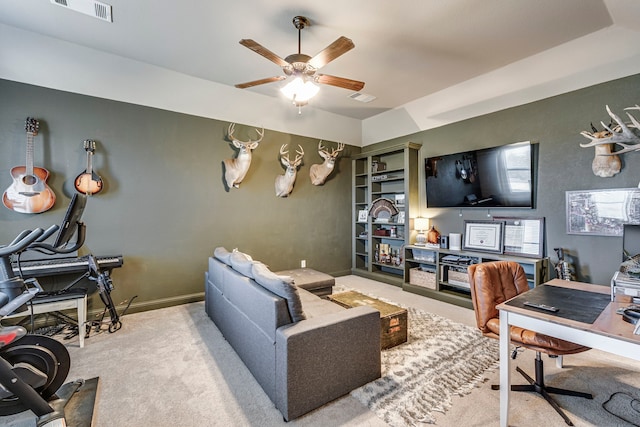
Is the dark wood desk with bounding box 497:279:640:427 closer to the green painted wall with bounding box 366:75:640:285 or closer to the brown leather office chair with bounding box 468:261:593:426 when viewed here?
the brown leather office chair with bounding box 468:261:593:426

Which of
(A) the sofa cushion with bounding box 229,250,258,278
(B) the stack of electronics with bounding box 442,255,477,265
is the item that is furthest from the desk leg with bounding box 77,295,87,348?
(B) the stack of electronics with bounding box 442,255,477,265

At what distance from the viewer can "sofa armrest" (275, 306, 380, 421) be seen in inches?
70.1

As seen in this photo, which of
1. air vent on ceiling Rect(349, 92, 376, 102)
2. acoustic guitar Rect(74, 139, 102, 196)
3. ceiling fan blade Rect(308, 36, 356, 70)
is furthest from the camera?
air vent on ceiling Rect(349, 92, 376, 102)

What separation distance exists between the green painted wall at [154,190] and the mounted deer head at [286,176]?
11cm

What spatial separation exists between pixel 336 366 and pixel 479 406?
1024 mm

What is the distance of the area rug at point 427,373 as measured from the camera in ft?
6.22

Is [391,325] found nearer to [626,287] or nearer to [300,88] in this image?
[626,287]

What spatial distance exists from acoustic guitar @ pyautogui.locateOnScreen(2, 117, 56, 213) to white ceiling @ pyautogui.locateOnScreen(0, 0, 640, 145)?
1211mm

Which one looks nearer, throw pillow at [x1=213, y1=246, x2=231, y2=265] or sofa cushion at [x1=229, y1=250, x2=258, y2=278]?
sofa cushion at [x1=229, y1=250, x2=258, y2=278]

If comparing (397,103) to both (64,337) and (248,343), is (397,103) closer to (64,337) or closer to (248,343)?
(248,343)

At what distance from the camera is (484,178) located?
4.02 meters

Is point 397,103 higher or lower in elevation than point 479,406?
higher

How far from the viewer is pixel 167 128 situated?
3.95m

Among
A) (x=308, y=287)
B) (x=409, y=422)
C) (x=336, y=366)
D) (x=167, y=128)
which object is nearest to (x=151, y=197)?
(x=167, y=128)
